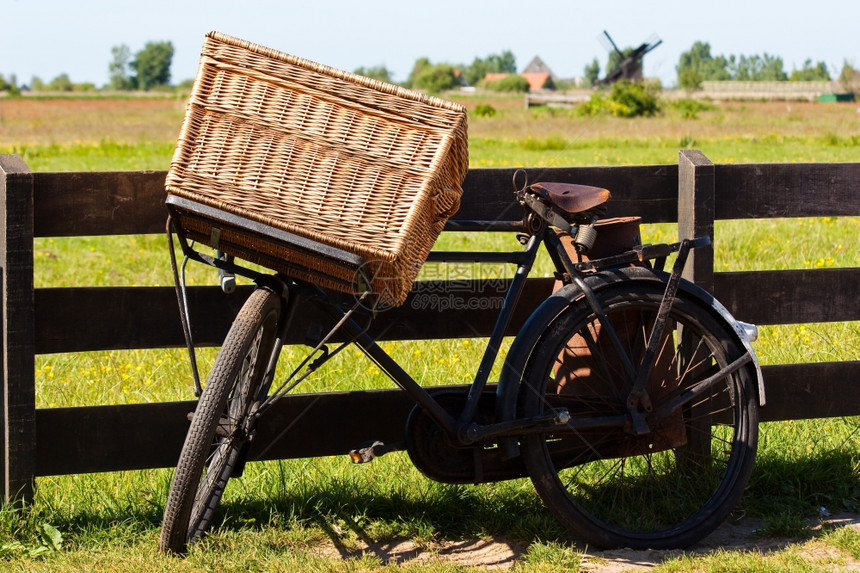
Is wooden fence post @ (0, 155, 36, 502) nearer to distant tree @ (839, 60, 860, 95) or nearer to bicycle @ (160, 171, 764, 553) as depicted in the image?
bicycle @ (160, 171, 764, 553)

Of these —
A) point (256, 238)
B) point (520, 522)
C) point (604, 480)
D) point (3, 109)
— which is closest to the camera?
point (256, 238)

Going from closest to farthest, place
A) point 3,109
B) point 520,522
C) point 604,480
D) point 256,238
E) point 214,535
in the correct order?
point 256,238
point 214,535
point 520,522
point 604,480
point 3,109

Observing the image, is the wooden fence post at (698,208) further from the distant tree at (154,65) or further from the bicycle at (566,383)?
the distant tree at (154,65)

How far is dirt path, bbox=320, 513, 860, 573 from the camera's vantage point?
331 cm

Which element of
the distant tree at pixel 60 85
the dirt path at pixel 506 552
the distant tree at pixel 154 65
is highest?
the distant tree at pixel 154 65

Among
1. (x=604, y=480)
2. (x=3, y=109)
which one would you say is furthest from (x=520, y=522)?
(x=3, y=109)

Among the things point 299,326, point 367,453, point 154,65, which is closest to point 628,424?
point 367,453

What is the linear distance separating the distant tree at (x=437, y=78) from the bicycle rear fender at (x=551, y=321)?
108 m

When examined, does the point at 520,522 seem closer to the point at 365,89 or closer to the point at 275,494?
the point at 275,494

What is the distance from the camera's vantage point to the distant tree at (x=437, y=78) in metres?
112

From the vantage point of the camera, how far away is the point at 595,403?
3549 mm

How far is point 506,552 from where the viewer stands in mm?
3426

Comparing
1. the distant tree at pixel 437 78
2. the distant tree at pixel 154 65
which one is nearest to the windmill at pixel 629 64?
the distant tree at pixel 437 78

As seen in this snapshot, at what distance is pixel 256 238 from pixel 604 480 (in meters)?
1.94
